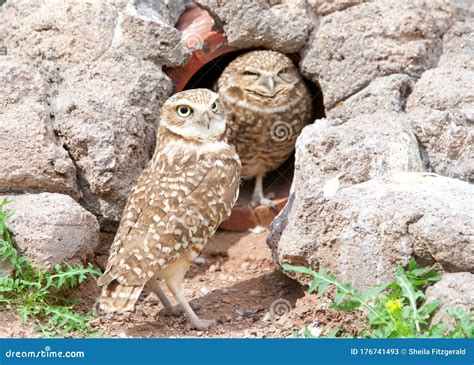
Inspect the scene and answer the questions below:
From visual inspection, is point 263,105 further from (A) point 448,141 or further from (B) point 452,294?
(B) point 452,294

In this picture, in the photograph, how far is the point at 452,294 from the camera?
13.8 ft

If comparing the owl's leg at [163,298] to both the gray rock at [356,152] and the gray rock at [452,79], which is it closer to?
the gray rock at [356,152]

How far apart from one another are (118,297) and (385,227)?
1429mm

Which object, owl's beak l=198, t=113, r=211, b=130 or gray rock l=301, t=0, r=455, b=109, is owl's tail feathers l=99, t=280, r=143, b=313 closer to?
owl's beak l=198, t=113, r=211, b=130

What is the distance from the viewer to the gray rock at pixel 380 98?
219 inches

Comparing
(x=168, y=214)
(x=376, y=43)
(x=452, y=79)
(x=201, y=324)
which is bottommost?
(x=201, y=324)

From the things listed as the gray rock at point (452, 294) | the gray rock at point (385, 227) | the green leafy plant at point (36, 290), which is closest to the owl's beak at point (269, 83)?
the gray rock at point (385, 227)

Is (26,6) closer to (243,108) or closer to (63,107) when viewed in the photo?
(63,107)

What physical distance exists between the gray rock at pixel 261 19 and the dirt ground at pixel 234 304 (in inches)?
54.6

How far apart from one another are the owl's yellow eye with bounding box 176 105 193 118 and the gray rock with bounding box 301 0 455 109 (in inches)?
43.5

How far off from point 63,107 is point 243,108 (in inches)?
53.0

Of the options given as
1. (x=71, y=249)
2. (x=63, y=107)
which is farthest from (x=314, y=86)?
(x=71, y=249)

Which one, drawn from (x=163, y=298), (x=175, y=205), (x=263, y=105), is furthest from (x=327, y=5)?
(x=163, y=298)

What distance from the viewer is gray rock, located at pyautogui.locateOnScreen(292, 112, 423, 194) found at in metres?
5.04
